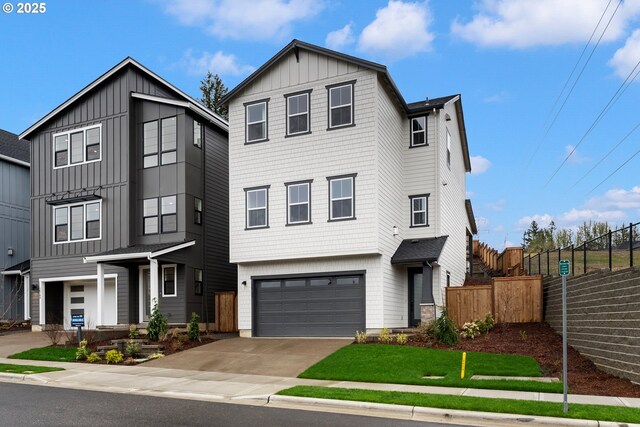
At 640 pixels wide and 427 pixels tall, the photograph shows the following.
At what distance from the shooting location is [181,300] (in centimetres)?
2452

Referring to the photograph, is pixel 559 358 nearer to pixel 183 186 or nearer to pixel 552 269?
pixel 552 269

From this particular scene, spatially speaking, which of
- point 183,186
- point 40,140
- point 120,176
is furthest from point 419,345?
point 40,140

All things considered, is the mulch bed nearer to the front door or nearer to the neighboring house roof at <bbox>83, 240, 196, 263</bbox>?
the front door

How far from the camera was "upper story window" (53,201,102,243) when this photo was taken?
2638 cm

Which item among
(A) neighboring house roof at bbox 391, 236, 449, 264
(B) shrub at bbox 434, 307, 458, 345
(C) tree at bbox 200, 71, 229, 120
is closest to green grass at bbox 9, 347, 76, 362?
(A) neighboring house roof at bbox 391, 236, 449, 264

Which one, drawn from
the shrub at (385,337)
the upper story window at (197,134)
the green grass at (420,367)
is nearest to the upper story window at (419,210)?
the shrub at (385,337)

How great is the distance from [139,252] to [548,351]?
14.6 metres

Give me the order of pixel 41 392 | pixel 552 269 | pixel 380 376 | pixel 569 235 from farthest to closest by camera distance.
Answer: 1. pixel 569 235
2. pixel 552 269
3. pixel 380 376
4. pixel 41 392

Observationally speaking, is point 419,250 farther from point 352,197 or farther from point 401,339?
point 401,339

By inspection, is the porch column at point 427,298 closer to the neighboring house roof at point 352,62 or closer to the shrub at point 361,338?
the shrub at point 361,338

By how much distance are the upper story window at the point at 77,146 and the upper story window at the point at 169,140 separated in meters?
3.11

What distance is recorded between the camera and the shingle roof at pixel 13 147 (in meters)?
32.5

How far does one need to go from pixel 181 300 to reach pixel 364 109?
10.6 meters

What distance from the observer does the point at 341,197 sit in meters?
21.5
